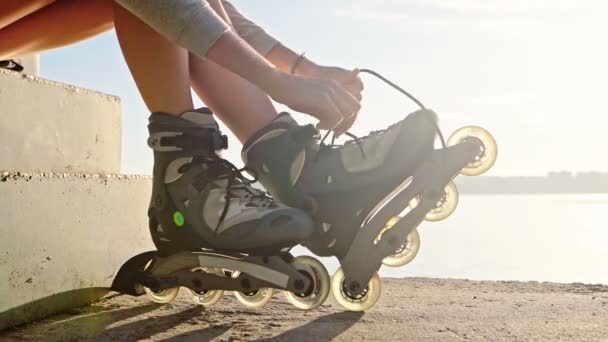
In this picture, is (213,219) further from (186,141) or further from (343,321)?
(343,321)

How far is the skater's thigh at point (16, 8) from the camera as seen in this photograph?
68.6 inches

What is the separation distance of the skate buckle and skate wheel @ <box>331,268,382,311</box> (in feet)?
1.80

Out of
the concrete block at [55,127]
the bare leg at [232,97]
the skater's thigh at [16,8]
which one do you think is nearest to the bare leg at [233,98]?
the bare leg at [232,97]

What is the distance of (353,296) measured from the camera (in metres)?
1.77

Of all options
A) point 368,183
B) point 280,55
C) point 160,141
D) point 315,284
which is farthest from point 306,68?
point 315,284

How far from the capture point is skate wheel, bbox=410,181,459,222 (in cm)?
182

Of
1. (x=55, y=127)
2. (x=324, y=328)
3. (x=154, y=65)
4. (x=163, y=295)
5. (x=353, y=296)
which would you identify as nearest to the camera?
(x=154, y=65)

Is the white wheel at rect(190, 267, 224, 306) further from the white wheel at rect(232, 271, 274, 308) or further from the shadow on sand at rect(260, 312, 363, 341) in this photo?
the shadow on sand at rect(260, 312, 363, 341)

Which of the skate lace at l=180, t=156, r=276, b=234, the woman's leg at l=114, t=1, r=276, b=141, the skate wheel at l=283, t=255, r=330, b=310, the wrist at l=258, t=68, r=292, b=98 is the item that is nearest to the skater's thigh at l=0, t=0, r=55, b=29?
the woman's leg at l=114, t=1, r=276, b=141

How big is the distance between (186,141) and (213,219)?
0.19 metres

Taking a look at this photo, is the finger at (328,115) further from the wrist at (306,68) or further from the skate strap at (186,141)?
the wrist at (306,68)

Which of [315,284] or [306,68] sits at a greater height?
[306,68]

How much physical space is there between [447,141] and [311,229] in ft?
1.71

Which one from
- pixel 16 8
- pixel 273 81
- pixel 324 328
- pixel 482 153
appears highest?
pixel 16 8
